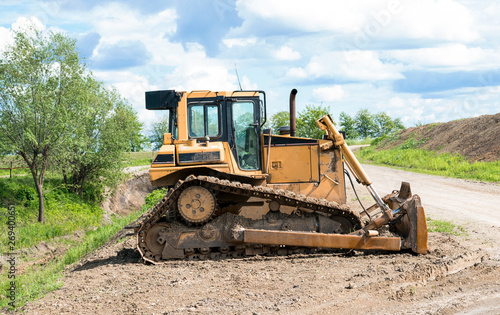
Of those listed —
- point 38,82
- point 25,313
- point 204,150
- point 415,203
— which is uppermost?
point 38,82

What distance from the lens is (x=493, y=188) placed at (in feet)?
63.4

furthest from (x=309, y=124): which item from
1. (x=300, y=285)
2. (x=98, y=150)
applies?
(x=300, y=285)

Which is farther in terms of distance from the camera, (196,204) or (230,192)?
(230,192)

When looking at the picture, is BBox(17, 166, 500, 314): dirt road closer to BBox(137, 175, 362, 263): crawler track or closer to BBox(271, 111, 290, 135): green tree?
BBox(137, 175, 362, 263): crawler track

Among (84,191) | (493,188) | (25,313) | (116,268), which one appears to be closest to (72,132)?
(84,191)

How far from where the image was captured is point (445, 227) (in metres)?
11.5

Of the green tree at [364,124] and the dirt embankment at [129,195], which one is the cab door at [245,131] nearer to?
the dirt embankment at [129,195]

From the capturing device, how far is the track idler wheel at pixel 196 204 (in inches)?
356

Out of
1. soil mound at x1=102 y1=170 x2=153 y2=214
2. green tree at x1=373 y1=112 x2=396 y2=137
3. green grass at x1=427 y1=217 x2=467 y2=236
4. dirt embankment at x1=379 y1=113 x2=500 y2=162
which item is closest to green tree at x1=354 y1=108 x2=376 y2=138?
green tree at x1=373 y1=112 x2=396 y2=137

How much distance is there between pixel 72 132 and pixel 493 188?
18379 mm

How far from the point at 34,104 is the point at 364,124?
71.5 m

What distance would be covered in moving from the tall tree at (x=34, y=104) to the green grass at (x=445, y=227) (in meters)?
16.1

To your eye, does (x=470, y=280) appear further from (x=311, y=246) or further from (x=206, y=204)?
(x=206, y=204)

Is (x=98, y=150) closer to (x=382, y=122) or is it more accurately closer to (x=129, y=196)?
(x=129, y=196)
